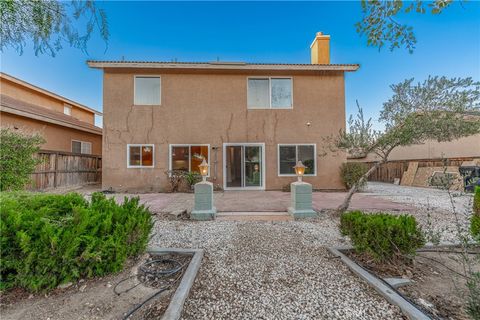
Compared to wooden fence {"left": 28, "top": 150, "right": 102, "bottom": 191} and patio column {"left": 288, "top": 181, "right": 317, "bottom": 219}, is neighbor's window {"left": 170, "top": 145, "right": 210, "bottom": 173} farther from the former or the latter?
patio column {"left": 288, "top": 181, "right": 317, "bottom": 219}

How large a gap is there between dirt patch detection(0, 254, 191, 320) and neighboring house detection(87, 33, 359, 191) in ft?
24.3

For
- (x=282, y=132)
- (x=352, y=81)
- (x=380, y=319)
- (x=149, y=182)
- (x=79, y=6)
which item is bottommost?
(x=380, y=319)

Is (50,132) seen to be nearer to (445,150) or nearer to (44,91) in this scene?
(44,91)

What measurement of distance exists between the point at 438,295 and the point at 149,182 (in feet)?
32.0

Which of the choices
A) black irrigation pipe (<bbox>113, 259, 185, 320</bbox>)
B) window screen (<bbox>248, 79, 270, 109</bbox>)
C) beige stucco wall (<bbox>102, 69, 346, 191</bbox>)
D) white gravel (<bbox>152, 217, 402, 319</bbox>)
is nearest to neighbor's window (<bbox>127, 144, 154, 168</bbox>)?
beige stucco wall (<bbox>102, 69, 346, 191</bbox>)

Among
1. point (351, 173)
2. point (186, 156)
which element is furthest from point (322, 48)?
point (186, 156)

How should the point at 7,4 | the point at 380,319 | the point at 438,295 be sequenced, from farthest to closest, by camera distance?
the point at 7,4 < the point at 438,295 < the point at 380,319

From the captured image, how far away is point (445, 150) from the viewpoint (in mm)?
12984

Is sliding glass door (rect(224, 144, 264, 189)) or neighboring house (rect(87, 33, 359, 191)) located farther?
sliding glass door (rect(224, 144, 264, 189))

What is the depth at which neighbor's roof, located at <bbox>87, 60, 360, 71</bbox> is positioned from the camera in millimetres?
9375

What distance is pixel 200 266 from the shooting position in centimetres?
287

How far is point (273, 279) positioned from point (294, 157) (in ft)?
25.8

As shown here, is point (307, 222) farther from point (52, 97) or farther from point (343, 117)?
point (52, 97)

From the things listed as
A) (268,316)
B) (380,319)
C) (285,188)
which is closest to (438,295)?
(380,319)
